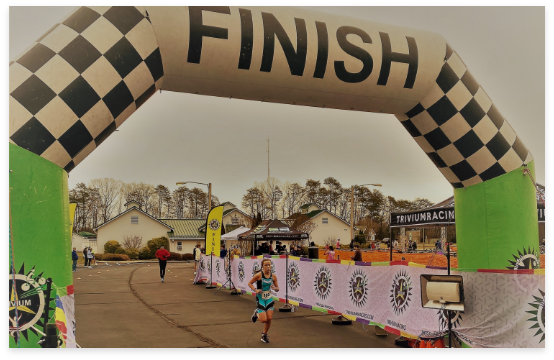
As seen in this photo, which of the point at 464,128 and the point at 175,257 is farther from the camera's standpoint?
the point at 175,257

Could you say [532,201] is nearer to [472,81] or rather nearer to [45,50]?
[472,81]

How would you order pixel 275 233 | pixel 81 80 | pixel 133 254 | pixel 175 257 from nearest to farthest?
1. pixel 81 80
2. pixel 275 233
3. pixel 133 254
4. pixel 175 257

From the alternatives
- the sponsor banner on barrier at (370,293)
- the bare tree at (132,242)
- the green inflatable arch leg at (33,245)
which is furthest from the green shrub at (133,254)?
the green inflatable arch leg at (33,245)

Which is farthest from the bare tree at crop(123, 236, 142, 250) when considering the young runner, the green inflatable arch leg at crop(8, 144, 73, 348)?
the green inflatable arch leg at crop(8, 144, 73, 348)

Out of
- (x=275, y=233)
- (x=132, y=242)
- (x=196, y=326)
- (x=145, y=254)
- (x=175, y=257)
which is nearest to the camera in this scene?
(x=196, y=326)

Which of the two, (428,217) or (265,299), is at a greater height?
(428,217)

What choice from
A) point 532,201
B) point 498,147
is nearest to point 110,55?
point 498,147

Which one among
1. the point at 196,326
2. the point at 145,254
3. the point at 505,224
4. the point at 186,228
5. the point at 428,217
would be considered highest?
the point at 505,224

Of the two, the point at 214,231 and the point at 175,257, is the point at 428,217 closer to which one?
the point at 214,231

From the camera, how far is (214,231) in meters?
17.8

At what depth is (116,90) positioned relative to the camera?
523 cm

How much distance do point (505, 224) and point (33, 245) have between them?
6.24 metres

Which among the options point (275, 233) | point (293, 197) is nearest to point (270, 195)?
point (293, 197)

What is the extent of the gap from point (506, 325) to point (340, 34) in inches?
168
